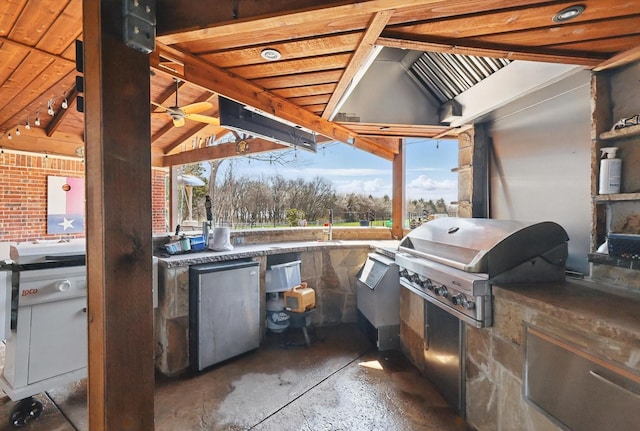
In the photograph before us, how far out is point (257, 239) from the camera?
141 inches

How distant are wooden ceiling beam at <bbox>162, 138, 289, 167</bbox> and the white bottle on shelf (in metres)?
3.31

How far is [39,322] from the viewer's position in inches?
78.0

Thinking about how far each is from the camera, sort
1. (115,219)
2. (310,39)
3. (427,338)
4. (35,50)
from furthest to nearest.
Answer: (35,50), (427,338), (310,39), (115,219)

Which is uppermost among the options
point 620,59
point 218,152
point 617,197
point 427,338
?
point 218,152

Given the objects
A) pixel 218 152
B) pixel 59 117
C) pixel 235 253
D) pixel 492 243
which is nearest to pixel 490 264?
pixel 492 243

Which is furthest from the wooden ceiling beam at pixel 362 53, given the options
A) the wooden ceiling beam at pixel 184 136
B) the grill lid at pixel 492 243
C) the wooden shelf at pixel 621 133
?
the wooden ceiling beam at pixel 184 136

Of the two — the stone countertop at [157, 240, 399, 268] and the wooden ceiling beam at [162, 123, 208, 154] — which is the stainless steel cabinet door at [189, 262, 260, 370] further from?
the wooden ceiling beam at [162, 123, 208, 154]

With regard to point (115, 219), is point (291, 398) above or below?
below

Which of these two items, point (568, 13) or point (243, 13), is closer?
point (243, 13)

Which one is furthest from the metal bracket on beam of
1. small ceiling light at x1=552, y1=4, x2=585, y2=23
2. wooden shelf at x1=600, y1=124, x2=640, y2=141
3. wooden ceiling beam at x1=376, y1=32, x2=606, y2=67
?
wooden shelf at x1=600, y1=124, x2=640, y2=141

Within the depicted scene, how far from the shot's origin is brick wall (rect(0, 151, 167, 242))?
4.88 metres

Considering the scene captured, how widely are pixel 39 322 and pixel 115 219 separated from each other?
1.65 meters

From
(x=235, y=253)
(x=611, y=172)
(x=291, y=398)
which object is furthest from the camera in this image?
(x=235, y=253)

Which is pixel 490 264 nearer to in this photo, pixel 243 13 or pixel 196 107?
pixel 243 13
